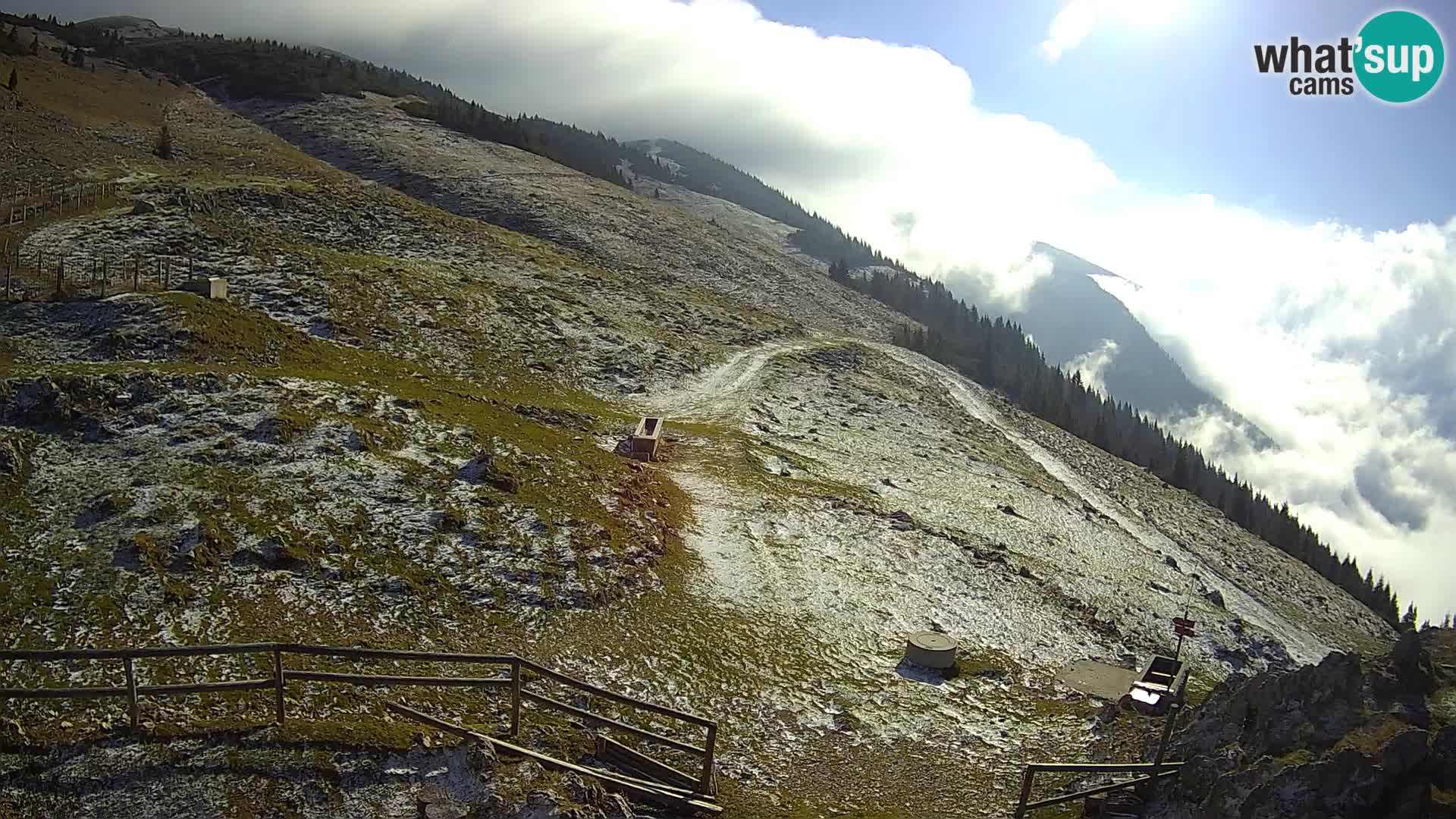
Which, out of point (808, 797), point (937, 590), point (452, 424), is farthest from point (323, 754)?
point (937, 590)

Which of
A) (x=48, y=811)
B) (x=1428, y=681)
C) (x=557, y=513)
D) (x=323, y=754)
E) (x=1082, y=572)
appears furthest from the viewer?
(x=1082, y=572)

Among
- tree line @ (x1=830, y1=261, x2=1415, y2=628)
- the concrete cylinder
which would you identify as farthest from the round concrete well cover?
tree line @ (x1=830, y1=261, x2=1415, y2=628)

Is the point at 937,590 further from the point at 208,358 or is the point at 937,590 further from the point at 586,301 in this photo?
the point at 586,301

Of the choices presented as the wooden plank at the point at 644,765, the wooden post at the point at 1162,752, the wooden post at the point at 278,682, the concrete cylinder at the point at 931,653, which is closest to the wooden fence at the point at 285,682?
the wooden post at the point at 278,682

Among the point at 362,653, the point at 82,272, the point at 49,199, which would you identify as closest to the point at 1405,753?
the point at 362,653

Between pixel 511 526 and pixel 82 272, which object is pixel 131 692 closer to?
pixel 511 526

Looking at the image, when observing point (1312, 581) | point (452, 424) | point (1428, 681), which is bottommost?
point (1312, 581)

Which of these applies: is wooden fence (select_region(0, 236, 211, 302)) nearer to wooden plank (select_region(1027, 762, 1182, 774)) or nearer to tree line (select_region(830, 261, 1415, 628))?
wooden plank (select_region(1027, 762, 1182, 774))
